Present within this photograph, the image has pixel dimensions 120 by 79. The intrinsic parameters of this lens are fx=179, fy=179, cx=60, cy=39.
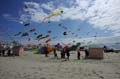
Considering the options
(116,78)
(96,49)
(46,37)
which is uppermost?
(46,37)

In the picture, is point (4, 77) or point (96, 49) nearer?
point (4, 77)

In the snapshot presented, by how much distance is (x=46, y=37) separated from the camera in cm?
5747

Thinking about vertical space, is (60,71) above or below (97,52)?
below

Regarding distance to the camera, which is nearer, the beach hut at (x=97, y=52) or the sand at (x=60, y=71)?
the sand at (x=60, y=71)

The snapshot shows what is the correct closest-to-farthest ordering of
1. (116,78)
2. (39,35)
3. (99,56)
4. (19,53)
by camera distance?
(116,78) < (99,56) < (19,53) < (39,35)

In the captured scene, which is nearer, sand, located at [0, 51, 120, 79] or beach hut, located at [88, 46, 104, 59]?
sand, located at [0, 51, 120, 79]

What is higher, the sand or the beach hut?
the beach hut

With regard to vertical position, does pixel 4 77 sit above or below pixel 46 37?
below

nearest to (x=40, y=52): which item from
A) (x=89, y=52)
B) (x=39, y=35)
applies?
(x=39, y=35)

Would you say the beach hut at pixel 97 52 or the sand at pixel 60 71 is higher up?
the beach hut at pixel 97 52

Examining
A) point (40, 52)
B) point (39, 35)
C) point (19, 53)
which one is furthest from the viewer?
point (39, 35)

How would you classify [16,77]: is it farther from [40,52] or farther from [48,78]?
[40,52]

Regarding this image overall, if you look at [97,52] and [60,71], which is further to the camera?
[97,52]

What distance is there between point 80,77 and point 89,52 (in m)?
19.2
